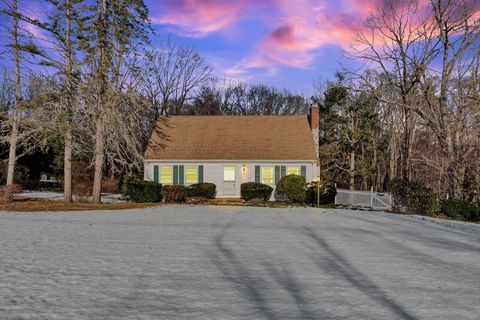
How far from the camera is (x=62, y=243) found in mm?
10023

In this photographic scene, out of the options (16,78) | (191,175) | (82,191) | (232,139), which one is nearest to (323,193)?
(232,139)

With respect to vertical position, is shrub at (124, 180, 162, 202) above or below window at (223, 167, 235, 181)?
below

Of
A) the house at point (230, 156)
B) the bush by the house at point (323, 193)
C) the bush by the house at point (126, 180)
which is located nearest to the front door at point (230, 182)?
the house at point (230, 156)

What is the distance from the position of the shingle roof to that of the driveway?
15588 millimetres

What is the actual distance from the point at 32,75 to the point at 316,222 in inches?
649

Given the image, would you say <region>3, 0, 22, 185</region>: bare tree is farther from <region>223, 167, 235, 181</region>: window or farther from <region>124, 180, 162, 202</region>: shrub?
<region>223, 167, 235, 181</region>: window

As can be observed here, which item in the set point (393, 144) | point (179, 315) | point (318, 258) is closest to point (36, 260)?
point (179, 315)

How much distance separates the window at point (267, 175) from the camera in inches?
1133

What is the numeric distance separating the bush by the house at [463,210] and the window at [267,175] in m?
11.8

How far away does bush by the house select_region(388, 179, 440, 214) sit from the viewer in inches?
786

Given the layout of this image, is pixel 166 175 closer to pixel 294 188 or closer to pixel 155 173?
pixel 155 173

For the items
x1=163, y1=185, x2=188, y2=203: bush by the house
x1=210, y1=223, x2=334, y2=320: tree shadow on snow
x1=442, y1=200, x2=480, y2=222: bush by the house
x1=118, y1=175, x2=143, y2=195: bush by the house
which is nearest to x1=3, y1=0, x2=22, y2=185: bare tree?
x1=118, y1=175, x2=143, y2=195: bush by the house

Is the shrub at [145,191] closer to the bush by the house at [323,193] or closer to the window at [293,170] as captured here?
the window at [293,170]

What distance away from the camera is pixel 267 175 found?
28812 millimetres
